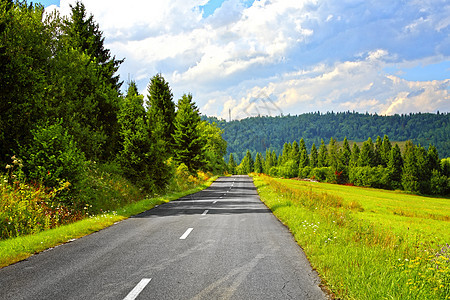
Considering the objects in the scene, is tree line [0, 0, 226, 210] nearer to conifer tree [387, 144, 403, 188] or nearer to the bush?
the bush

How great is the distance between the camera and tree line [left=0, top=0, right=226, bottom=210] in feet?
39.2

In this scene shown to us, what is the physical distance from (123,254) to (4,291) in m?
2.39

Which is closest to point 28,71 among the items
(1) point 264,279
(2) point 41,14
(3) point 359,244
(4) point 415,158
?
(2) point 41,14

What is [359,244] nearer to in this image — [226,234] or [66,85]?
[226,234]

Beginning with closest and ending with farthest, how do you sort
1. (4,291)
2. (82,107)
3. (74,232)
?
1. (4,291)
2. (74,232)
3. (82,107)

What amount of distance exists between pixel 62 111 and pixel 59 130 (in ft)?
17.2

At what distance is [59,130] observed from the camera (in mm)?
12547

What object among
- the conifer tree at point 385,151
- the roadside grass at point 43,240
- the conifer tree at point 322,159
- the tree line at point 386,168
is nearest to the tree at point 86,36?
the roadside grass at point 43,240

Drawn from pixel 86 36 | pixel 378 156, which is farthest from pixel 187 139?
pixel 378 156

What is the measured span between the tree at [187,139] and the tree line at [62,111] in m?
10.6

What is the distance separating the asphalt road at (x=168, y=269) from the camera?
14.4 feet

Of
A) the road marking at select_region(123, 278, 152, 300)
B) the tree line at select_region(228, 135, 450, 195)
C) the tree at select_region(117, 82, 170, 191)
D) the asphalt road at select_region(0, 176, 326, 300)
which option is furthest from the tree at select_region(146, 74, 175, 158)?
the tree line at select_region(228, 135, 450, 195)

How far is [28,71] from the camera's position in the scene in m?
12.5

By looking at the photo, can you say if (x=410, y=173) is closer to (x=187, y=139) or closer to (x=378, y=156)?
(x=378, y=156)
